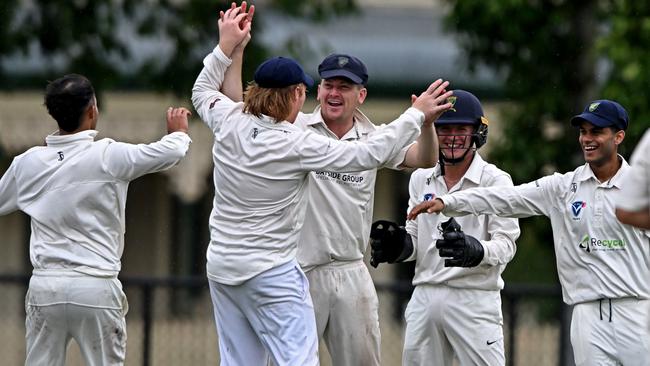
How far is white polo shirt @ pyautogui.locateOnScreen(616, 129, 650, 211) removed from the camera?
6.93 meters

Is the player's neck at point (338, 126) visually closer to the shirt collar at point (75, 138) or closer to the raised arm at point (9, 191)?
the shirt collar at point (75, 138)

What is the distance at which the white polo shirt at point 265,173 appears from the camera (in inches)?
325

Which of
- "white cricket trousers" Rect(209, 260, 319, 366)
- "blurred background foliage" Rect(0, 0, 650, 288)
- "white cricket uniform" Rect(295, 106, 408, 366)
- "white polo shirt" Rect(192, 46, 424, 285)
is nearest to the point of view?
"white polo shirt" Rect(192, 46, 424, 285)

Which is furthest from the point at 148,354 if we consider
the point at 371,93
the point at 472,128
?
the point at 371,93

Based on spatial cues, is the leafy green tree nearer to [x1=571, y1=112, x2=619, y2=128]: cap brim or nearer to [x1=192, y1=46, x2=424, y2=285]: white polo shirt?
[x1=571, y1=112, x2=619, y2=128]: cap brim

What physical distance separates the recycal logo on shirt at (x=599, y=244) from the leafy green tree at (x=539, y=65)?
18.0ft

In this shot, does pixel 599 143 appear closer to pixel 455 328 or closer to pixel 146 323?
pixel 455 328

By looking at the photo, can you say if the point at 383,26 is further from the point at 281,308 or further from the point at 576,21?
the point at 281,308

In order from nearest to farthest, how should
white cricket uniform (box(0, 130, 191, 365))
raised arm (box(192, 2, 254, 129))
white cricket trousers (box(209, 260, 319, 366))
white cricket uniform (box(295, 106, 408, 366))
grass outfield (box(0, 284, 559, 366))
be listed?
white cricket trousers (box(209, 260, 319, 366)), white cricket uniform (box(0, 130, 191, 365)), raised arm (box(192, 2, 254, 129)), white cricket uniform (box(295, 106, 408, 366)), grass outfield (box(0, 284, 559, 366))

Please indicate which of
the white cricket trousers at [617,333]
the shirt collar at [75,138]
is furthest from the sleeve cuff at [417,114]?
the shirt collar at [75,138]

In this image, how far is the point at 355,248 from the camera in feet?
30.1

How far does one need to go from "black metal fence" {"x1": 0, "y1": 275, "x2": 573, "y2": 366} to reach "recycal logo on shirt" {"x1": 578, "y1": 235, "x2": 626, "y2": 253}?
486 centimetres

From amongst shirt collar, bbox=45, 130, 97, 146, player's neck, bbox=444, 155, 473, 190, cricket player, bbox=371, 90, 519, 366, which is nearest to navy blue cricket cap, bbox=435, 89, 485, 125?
cricket player, bbox=371, 90, 519, 366

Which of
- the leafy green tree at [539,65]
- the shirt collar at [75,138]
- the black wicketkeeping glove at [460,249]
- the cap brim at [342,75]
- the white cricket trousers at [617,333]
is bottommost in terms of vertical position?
the white cricket trousers at [617,333]
